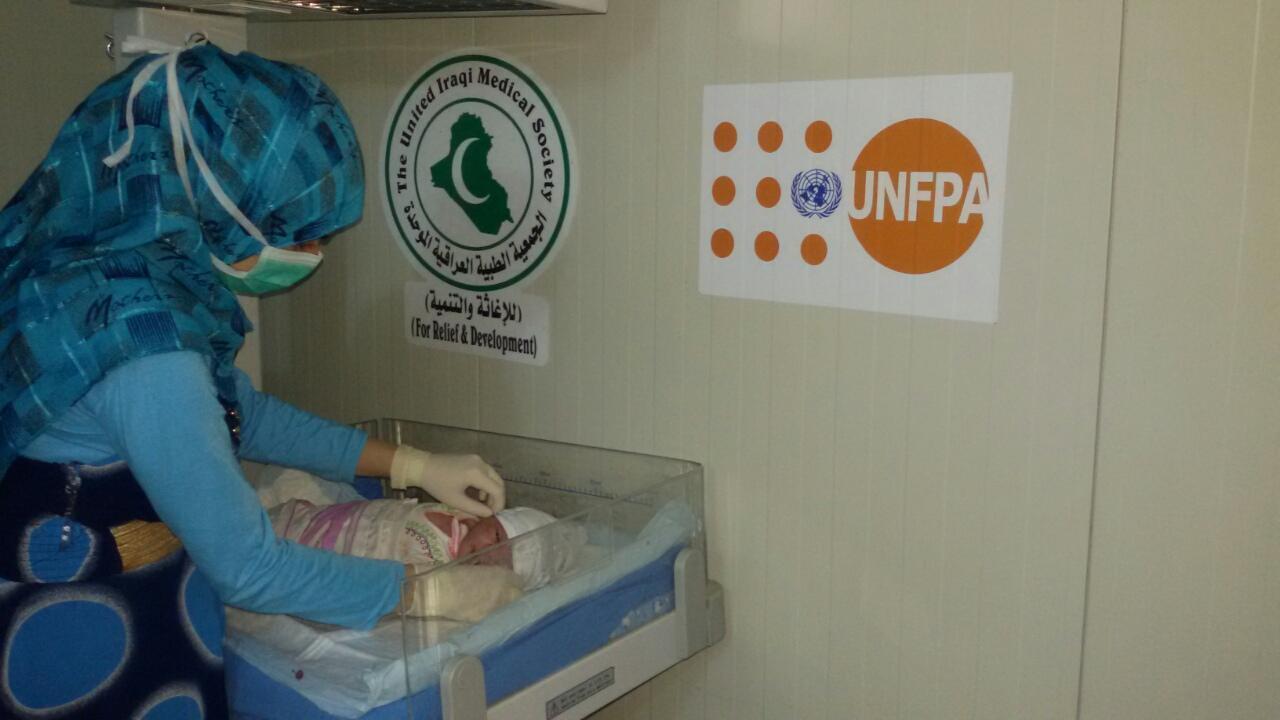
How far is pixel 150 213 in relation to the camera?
126 centimetres

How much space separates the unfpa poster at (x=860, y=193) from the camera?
1499mm

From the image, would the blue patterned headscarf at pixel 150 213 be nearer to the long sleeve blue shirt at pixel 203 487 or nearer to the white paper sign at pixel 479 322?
the long sleeve blue shirt at pixel 203 487

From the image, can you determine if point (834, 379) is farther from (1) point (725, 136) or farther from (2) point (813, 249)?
(1) point (725, 136)

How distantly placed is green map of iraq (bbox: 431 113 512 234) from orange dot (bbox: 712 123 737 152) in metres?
0.42

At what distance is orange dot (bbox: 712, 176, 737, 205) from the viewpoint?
172cm

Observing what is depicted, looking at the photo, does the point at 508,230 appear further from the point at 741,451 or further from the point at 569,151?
the point at 741,451

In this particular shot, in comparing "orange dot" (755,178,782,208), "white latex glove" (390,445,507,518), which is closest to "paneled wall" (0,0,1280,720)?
"orange dot" (755,178,782,208)

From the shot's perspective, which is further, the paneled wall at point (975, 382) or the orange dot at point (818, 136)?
the orange dot at point (818, 136)

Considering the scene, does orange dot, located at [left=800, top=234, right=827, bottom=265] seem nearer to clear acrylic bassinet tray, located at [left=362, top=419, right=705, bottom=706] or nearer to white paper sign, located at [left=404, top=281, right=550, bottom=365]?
clear acrylic bassinet tray, located at [left=362, top=419, right=705, bottom=706]

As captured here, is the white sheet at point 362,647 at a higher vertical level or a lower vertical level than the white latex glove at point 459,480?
lower

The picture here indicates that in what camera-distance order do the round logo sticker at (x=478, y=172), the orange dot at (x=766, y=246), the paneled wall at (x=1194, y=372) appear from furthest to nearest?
the round logo sticker at (x=478, y=172)
the orange dot at (x=766, y=246)
the paneled wall at (x=1194, y=372)

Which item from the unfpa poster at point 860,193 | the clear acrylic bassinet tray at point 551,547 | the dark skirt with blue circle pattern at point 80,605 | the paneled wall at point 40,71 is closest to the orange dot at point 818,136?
the unfpa poster at point 860,193

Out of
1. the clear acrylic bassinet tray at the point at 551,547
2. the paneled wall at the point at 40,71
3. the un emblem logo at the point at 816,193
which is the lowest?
the clear acrylic bassinet tray at the point at 551,547

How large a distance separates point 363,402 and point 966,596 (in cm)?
122
